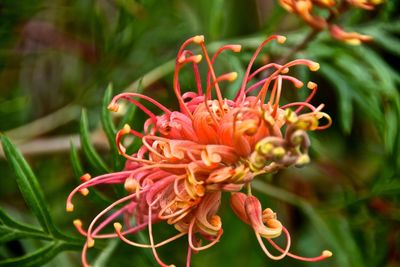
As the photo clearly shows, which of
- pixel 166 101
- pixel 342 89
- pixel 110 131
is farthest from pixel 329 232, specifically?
pixel 110 131

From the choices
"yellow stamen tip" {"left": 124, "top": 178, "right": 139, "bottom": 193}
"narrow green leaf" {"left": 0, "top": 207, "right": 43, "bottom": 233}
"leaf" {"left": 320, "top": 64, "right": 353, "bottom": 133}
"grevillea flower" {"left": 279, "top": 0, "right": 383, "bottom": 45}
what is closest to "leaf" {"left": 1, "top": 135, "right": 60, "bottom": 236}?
"narrow green leaf" {"left": 0, "top": 207, "right": 43, "bottom": 233}

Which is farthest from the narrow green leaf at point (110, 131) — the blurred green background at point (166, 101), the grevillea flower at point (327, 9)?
the grevillea flower at point (327, 9)

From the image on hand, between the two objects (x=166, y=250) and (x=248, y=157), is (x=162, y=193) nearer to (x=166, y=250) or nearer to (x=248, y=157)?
(x=248, y=157)

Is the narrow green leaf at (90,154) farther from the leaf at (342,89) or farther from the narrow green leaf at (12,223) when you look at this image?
the leaf at (342,89)

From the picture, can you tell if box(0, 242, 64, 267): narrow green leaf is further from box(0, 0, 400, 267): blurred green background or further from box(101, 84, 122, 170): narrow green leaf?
box(101, 84, 122, 170): narrow green leaf

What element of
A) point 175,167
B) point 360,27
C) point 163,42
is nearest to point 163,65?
point 163,42
